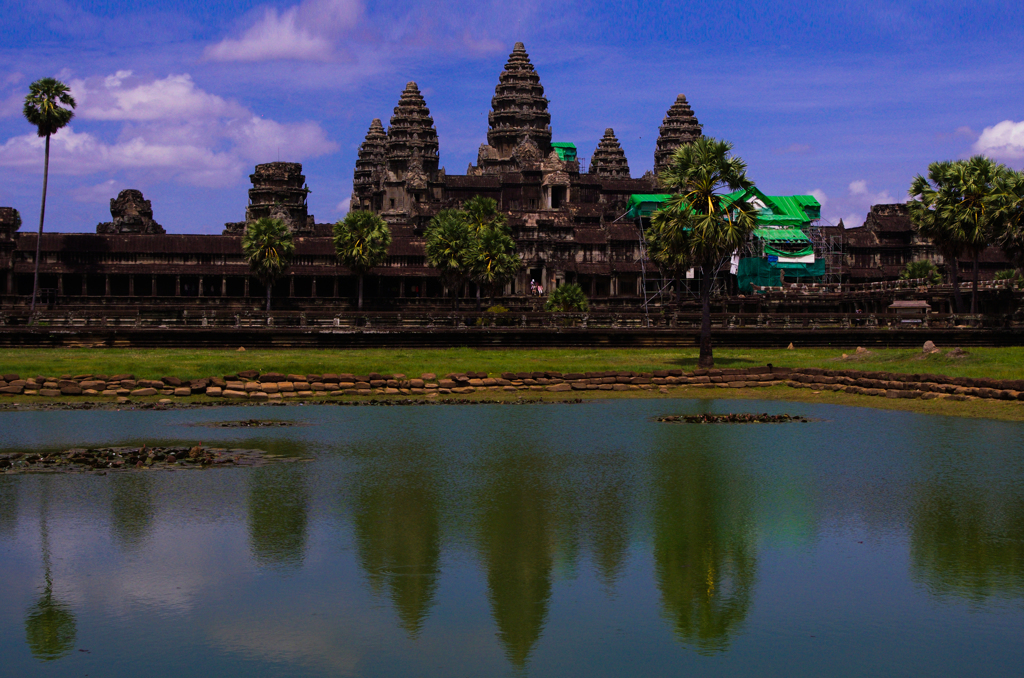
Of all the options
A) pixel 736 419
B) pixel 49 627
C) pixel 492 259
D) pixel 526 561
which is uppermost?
pixel 492 259

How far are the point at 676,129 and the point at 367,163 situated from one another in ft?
142

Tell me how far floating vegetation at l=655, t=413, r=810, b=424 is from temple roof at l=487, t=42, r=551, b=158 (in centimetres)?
10637

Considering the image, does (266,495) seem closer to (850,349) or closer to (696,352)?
(696,352)

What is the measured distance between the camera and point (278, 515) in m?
16.6

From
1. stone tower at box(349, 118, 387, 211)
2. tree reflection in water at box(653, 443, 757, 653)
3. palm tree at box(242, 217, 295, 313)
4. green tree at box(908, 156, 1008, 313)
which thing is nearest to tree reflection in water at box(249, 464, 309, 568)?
tree reflection in water at box(653, 443, 757, 653)

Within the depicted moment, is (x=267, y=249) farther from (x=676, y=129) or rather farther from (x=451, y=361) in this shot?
(x=676, y=129)

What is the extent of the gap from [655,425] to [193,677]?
61.2 feet

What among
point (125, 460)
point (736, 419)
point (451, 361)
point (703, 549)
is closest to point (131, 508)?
point (125, 460)

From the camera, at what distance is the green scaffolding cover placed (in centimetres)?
11088

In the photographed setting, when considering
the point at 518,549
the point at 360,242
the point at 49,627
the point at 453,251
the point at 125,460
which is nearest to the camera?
the point at 49,627

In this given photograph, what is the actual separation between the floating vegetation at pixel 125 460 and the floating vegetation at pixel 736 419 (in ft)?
36.6

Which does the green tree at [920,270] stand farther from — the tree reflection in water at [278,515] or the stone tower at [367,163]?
the tree reflection in water at [278,515]

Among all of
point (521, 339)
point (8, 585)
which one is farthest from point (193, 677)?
point (521, 339)

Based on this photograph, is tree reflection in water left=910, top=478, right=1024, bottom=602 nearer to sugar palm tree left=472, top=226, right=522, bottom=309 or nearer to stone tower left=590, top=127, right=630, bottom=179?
sugar palm tree left=472, top=226, right=522, bottom=309
